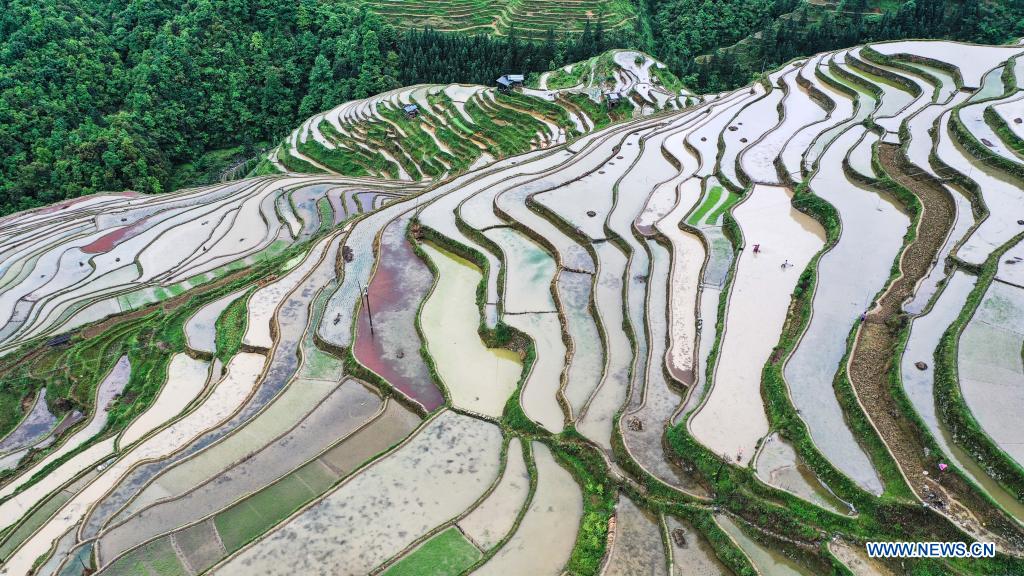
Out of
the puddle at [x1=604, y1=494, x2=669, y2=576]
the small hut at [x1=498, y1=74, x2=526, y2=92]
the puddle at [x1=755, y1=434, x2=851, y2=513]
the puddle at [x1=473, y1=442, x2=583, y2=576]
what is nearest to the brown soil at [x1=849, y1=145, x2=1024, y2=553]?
the puddle at [x1=755, y1=434, x2=851, y2=513]

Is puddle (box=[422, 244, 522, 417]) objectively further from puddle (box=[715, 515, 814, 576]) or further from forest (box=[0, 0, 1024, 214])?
forest (box=[0, 0, 1024, 214])

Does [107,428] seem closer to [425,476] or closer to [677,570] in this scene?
[425,476]

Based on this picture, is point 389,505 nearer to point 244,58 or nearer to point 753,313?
point 753,313

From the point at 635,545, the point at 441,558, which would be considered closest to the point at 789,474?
the point at 635,545

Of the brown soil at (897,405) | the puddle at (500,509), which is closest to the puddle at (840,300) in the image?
the brown soil at (897,405)

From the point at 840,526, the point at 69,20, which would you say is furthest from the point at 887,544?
the point at 69,20

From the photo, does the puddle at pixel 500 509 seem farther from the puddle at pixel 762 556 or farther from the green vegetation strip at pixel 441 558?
the puddle at pixel 762 556
